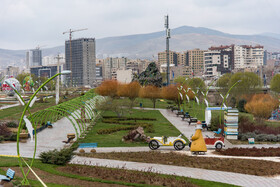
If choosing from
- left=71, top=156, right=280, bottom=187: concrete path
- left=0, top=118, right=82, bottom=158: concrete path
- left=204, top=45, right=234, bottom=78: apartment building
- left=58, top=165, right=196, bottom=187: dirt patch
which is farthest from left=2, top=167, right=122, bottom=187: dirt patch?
left=204, top=45, right=234, bottom=78: apartment building

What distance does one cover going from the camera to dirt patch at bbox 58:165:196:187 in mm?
12786

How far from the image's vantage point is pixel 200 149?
1920 cm

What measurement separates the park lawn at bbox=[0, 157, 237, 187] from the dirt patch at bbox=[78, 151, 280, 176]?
2.68 m

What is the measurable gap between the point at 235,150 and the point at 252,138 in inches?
168

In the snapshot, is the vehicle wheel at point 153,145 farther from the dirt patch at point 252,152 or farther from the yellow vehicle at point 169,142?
the dirt patch at point 252,152

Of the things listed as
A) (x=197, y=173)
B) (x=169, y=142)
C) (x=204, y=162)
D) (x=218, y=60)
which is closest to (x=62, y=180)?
(x=197, y=173)

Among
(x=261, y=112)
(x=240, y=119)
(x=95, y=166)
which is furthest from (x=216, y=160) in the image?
(x=261, y=112)

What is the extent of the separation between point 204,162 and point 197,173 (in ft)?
7.46

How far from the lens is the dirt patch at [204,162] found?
1545 centimetres

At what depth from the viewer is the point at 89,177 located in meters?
13.2

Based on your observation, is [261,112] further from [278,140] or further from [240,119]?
[278,140]

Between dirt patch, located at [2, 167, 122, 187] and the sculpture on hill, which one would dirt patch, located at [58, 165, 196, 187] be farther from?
the sculpture on hill

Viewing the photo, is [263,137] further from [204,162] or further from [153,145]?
[204,162]

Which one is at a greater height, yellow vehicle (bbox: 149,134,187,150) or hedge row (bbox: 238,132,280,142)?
yellow vehicle (bbox: 149,134,187,150)
